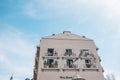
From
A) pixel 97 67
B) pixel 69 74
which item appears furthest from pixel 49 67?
pixel 97 67

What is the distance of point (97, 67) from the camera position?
28016mm

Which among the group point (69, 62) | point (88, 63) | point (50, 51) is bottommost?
point (88, 63)

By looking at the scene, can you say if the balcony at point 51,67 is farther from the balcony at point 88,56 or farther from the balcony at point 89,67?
the balcony at point 88,56

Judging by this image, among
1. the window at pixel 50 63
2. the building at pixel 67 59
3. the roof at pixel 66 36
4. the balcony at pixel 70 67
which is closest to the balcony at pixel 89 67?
the building at pixel 67 59

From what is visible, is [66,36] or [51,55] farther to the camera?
[66,36]

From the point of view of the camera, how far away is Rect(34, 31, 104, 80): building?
26609mm

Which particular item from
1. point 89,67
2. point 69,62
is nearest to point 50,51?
point 69,62

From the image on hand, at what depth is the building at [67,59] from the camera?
26.6 meters

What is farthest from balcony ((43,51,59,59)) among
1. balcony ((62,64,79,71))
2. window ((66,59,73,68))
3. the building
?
balcony ((62,64,79,71))

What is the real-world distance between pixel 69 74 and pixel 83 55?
5029mm

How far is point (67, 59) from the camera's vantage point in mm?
28531

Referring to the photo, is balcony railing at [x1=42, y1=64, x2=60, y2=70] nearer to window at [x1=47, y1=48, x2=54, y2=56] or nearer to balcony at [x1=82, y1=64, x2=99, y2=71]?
window at [x1=47, y1=48, x2=54, y2=56]

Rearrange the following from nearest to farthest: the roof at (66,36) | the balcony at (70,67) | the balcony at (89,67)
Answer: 1. the balcony at (70,67)
2. the balcony at (89,67)
3. the roof at (66,36)

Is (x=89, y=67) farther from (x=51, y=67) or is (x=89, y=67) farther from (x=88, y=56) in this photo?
(x=51, y=67)
